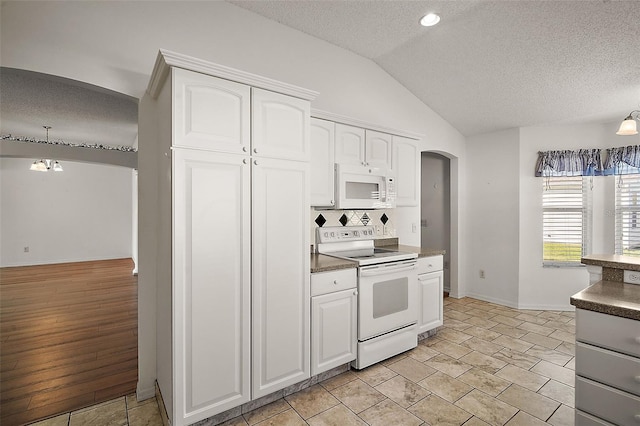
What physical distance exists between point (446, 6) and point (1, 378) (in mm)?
4934

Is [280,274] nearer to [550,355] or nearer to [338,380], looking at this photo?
[338,380]

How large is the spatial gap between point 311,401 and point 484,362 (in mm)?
1694

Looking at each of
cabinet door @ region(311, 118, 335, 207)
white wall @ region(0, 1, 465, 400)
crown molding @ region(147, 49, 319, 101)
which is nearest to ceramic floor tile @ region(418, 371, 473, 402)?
cabinet door @ region(311, 118, 335, 207)

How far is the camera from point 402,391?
243cm

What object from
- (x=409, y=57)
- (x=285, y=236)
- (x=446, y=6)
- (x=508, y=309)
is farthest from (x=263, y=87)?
(x=508, y=309)

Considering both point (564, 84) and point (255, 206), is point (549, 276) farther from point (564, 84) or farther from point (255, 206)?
point (255, 206)

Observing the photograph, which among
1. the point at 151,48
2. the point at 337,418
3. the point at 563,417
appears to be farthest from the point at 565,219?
the point at 151,48

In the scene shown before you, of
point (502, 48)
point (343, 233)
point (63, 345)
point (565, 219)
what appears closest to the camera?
point (502, 48)

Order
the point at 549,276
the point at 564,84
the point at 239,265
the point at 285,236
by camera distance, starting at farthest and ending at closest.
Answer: the point at 549,276 → the point at 564,84 → the point at 285,236 → the point at 239,265

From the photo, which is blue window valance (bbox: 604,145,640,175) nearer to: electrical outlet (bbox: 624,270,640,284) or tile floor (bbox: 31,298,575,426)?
tile floor (bbox: 31,298,575,426)

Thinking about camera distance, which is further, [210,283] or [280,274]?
[280,274]

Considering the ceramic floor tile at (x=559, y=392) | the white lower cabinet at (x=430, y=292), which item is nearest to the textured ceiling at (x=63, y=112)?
the white lower cabinet at (x=430, y=292)

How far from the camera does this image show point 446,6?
2750 mm

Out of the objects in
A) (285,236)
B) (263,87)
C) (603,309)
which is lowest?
(603,309)
